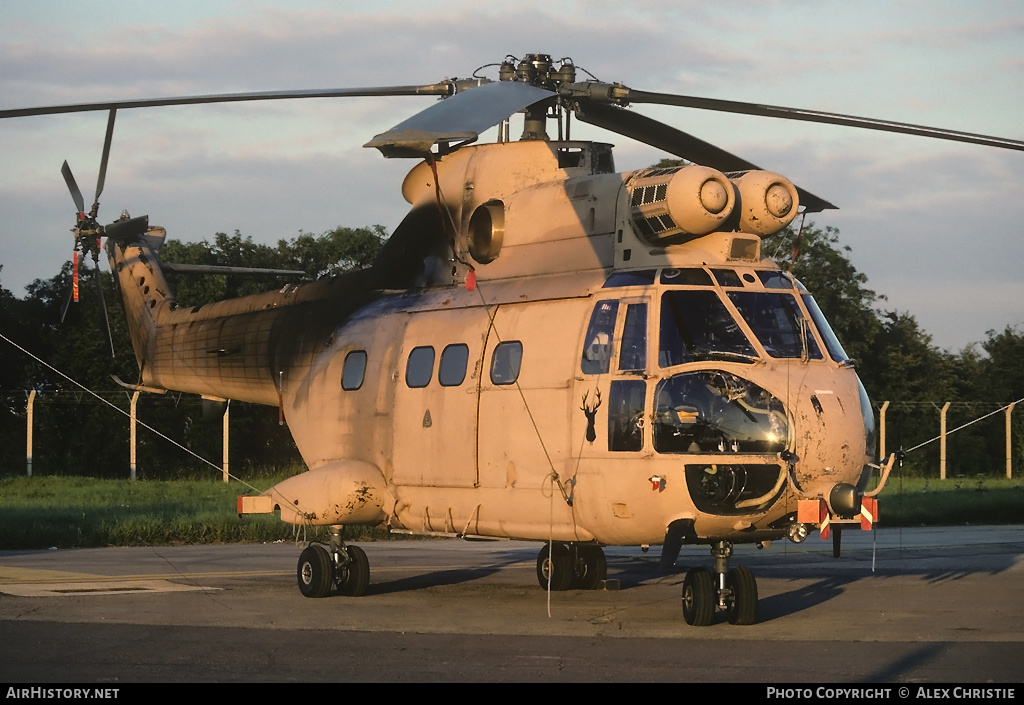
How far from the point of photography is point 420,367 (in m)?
14.0

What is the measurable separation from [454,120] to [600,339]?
93.8 inches

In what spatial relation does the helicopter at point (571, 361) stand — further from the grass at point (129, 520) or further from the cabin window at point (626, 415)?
the grass at point (129, 520)

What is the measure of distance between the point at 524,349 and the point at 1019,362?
40.6 meters

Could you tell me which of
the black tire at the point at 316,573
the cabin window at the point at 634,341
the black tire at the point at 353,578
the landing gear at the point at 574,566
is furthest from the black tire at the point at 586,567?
the cabin window at the point at 634,341

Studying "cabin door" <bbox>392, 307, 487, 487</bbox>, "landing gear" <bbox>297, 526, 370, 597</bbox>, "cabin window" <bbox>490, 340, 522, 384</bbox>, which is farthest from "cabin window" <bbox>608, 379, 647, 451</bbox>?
"landing gear" <bbox>297, 526, 370, 597</bbox>

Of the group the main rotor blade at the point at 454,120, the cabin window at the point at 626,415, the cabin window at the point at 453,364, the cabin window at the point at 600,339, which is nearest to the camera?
the main rotor blade at the point at 454,120

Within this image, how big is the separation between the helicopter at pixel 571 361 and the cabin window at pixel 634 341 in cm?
2

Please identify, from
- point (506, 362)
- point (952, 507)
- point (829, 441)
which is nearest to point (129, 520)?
point (506, 362)

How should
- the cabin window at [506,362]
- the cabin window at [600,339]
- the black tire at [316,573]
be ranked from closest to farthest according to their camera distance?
the cabin window at [600,339] → the cabin window at [506,362] → the black tire at [316,573]

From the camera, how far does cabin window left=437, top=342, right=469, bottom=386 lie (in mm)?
13445

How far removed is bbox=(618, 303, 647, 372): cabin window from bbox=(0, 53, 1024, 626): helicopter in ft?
0.06

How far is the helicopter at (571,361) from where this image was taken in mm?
11375

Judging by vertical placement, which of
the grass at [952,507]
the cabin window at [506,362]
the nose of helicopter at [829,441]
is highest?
the cabin window at [506,362]

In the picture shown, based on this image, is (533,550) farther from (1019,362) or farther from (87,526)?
(1019,362)
